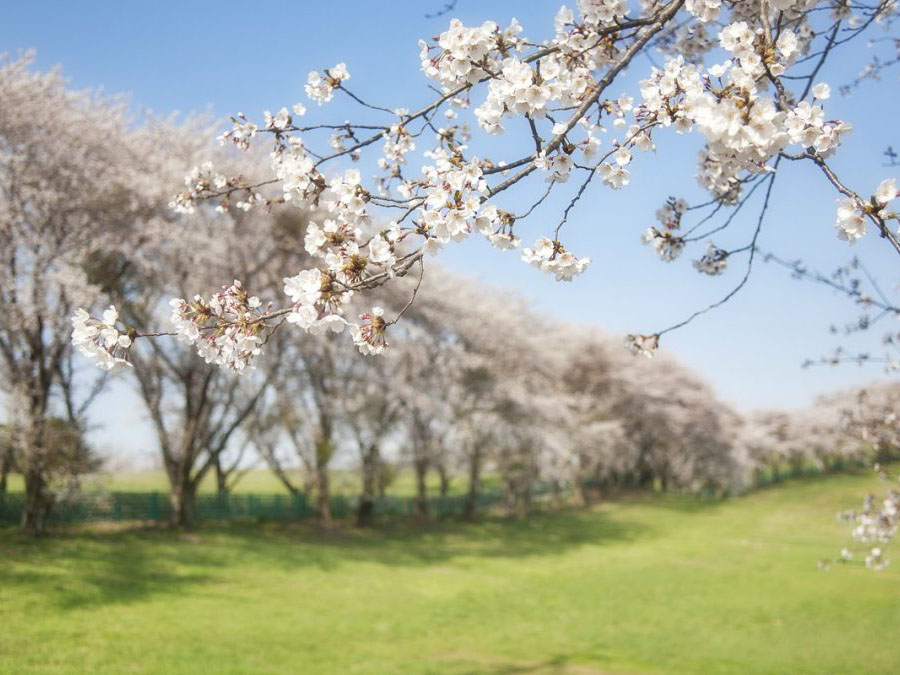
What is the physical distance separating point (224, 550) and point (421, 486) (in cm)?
1070

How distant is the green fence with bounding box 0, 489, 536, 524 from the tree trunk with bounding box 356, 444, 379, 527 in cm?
196

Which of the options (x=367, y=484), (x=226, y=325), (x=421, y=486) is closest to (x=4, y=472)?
(x=367, y=484)

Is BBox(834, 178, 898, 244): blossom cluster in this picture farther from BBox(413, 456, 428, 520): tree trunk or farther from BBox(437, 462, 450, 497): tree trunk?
BBox(437, 462, 450, 497): tree trunk

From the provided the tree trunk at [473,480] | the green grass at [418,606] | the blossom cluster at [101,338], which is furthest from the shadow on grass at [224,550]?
the blossom cluster at [101,338]

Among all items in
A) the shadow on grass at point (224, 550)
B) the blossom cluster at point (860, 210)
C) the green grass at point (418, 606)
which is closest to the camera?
the blossom cluster at point (860, 210)

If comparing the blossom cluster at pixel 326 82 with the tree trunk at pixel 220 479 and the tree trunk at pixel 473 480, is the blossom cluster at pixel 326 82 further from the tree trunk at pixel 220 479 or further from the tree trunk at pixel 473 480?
the tree trunk at pixel 473 480

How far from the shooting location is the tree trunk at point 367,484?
23.0m

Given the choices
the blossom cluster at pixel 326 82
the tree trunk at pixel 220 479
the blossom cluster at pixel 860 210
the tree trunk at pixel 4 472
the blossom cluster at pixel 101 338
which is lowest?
the tree trunk at pixel 220 479

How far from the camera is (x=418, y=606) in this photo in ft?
42.9

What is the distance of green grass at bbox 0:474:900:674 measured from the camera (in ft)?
30.4

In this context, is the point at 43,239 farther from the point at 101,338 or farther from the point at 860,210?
the point at 860,210

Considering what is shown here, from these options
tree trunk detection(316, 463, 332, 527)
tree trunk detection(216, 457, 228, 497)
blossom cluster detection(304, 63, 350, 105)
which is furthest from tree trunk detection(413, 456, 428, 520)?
blossom cluster detection(304, 63, 350, 105)

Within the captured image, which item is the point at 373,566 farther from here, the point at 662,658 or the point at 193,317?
the point at 193,317

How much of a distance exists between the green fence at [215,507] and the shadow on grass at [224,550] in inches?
24.8
